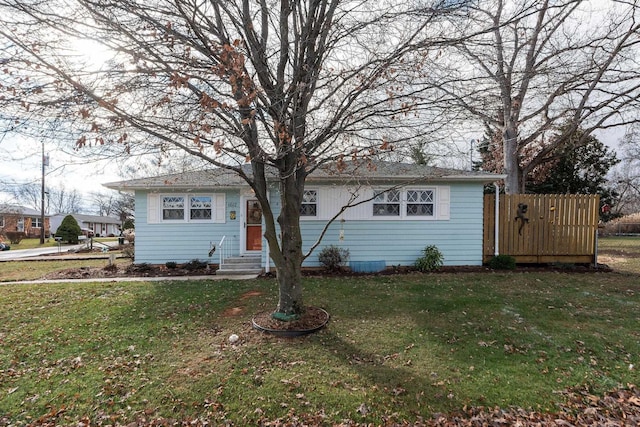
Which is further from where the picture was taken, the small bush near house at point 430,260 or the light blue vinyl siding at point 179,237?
the light blue vinyl siding at point 179,237

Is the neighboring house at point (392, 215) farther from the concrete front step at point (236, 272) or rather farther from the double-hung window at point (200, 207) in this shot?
the double-hung window at point (200, 207)

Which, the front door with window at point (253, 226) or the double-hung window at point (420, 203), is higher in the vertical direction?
the double-hung window at point (420, 203)

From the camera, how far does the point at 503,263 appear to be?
9.32m

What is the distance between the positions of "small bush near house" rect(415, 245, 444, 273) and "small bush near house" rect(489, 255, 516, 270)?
160 centimetres

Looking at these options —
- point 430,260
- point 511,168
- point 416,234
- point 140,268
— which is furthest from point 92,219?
point 511,168

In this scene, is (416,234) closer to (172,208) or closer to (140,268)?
(172,208)

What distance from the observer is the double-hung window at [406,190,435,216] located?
9664 mm

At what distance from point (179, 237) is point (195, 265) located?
4.12 feet

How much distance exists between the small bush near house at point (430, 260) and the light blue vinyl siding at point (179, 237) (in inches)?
237

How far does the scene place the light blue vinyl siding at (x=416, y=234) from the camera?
9.61 metres

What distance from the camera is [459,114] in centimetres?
516

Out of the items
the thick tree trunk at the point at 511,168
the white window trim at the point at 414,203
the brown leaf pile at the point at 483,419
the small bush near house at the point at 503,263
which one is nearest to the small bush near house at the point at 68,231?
the white window trim at the point at 414,203

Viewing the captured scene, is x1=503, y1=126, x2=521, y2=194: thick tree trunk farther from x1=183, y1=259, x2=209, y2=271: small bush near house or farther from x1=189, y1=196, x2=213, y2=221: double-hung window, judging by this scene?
x1=183, y1=259, x2=209, y2=271: small bush near house

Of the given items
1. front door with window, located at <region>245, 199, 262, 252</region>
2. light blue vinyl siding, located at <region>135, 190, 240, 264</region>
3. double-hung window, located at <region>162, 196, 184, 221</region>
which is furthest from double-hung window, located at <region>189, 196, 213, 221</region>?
front door with window, located at <region>245, 199, 262, 252</region>
